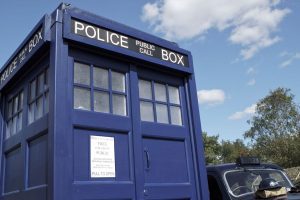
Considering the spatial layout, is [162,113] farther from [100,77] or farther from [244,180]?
[244,180]

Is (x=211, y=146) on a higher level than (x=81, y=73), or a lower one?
higher

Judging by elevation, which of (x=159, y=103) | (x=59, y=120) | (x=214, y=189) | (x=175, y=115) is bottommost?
(x=214, y=189)

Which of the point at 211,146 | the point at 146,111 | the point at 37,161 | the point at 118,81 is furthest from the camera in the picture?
the point at 211,146

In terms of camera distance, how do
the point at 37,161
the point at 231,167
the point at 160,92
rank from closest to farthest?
the point at 37,161 → the point at 160,92 → the point at 231,167

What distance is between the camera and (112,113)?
3576mm

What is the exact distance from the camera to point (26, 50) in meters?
3.93

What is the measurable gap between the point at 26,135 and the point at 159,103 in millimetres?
1413

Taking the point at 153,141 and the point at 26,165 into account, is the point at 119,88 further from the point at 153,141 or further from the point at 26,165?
the point at 26,165

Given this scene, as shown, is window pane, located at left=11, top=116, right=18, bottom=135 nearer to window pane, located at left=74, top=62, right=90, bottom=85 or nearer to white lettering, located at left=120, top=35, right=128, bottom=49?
window pane, located at left=74, top=62, right=90, bottom=85

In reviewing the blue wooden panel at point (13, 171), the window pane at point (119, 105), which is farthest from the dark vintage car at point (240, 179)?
the blue wooden panel at point (13, 171)

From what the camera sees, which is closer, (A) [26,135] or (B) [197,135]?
(A) [26,135]

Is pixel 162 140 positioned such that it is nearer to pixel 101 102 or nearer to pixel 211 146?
pixel 101 102

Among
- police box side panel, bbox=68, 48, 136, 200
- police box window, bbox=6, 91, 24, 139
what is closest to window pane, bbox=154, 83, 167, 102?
police box side panel, bbox=68, 48, 136, 200

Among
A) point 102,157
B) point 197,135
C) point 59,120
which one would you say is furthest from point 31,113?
→ point 197,135
